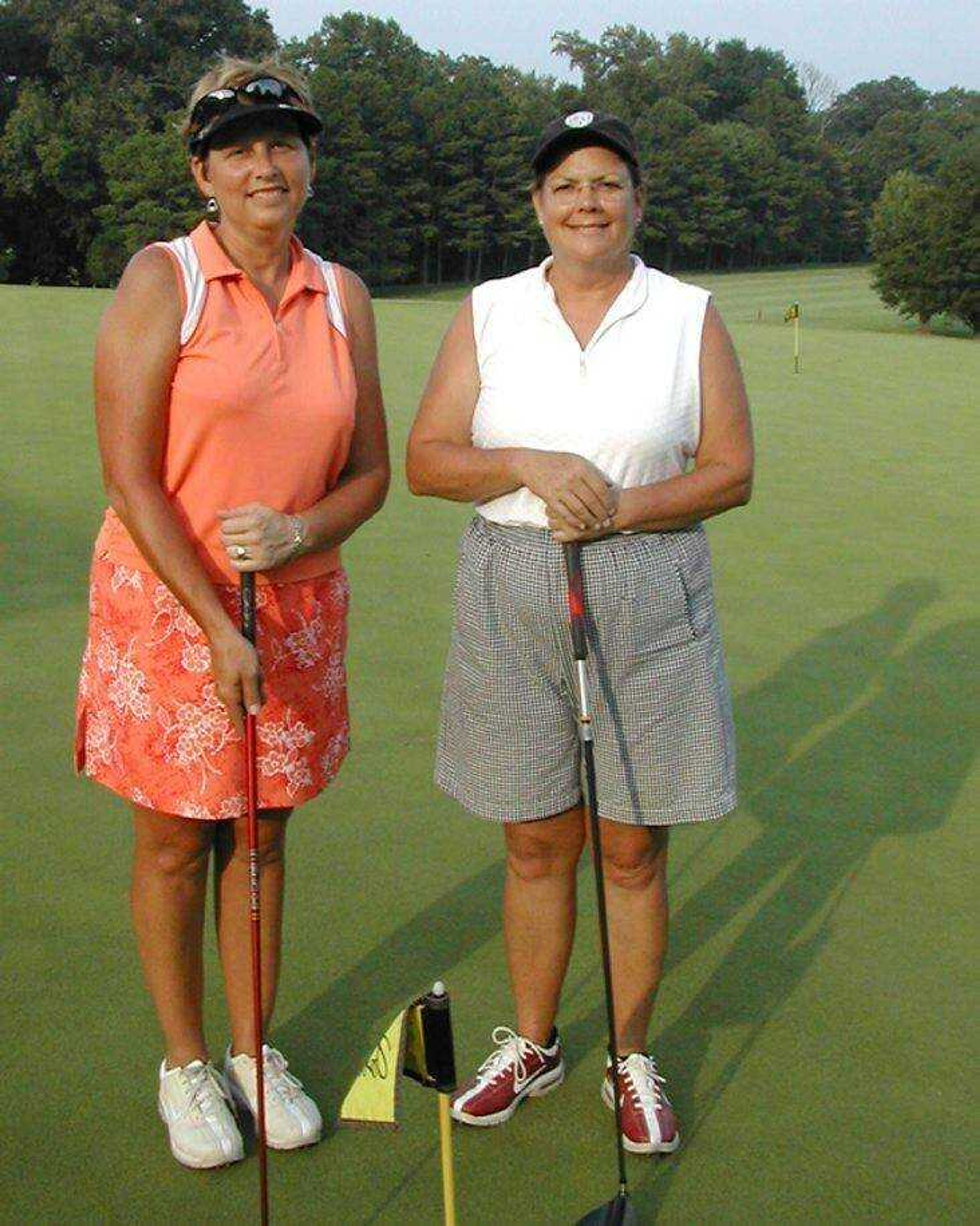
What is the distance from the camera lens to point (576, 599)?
268 centimetres

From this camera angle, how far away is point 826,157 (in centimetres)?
6981

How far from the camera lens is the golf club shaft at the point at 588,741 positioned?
8.73 feet

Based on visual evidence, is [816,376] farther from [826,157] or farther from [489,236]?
[826,157]

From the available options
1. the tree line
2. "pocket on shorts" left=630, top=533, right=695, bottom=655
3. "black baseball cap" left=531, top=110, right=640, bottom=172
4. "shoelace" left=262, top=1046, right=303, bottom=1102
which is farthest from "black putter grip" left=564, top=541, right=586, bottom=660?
the tree line

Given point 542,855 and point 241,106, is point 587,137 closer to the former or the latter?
point 241,106

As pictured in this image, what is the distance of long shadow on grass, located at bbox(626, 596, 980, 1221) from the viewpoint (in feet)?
11.2

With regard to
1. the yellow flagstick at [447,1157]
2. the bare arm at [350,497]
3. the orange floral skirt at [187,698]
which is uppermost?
the bare arm at [350,497]

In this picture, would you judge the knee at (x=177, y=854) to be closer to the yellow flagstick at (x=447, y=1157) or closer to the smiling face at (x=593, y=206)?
the yellow flagstick at (x=447, y=1157)

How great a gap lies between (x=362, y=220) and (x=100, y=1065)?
179 feet

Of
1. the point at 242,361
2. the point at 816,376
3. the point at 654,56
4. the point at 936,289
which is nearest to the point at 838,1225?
the point at 242,361

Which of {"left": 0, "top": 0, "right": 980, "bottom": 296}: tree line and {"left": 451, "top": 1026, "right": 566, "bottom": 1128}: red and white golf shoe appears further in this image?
{"left": 0, "top": 0, "right": 980, "bottom": 296}: tree line

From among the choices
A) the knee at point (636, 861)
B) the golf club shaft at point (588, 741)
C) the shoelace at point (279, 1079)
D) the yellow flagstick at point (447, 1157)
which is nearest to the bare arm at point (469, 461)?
the golf club shaft at point (588, 741)

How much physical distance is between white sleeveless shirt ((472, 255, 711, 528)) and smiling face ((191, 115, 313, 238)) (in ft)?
1.24

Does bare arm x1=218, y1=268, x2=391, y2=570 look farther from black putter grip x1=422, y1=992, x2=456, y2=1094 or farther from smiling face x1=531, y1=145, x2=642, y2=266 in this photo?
black putter grip x1=422, y1=992, x2=456, y2=1094
